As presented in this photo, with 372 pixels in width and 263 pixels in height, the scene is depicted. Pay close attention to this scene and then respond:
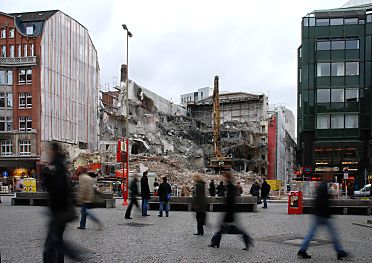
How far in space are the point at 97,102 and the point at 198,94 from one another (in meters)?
64.2

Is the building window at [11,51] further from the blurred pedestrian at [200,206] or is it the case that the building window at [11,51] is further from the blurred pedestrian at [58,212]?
the blurred pedestrian at [58,212]

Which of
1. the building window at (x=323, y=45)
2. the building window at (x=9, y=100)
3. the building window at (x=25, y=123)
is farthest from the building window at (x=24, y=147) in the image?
the building window at (x=323, y=45)

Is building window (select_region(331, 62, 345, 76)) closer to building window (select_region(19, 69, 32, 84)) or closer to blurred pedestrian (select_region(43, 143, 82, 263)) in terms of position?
building window (select_region(19, 69, 32, 84))

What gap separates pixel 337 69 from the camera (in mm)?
52031

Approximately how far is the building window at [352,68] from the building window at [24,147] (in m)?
36.5

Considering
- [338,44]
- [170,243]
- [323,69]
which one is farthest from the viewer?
[323,69]

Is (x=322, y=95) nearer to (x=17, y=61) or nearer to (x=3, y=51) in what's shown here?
(x=17, y=61)

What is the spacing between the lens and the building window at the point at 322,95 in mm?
52088

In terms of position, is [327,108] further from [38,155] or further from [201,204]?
[201,204]

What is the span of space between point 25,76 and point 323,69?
34.2 meters

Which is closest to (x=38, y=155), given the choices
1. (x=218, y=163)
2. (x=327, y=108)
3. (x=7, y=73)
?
(x=7, y=73)

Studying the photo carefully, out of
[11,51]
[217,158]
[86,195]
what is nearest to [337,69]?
[217,158]

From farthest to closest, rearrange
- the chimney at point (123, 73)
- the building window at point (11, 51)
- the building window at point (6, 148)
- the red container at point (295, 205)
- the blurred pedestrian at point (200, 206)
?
the chimney at point (123, 73), the building window at point (11, 51), the building window at point (6, 148), the red container at point (295, 205), the blurred pedestrian at point (200, 206)

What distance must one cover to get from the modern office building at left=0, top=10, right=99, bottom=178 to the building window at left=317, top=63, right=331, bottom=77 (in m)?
30.9
